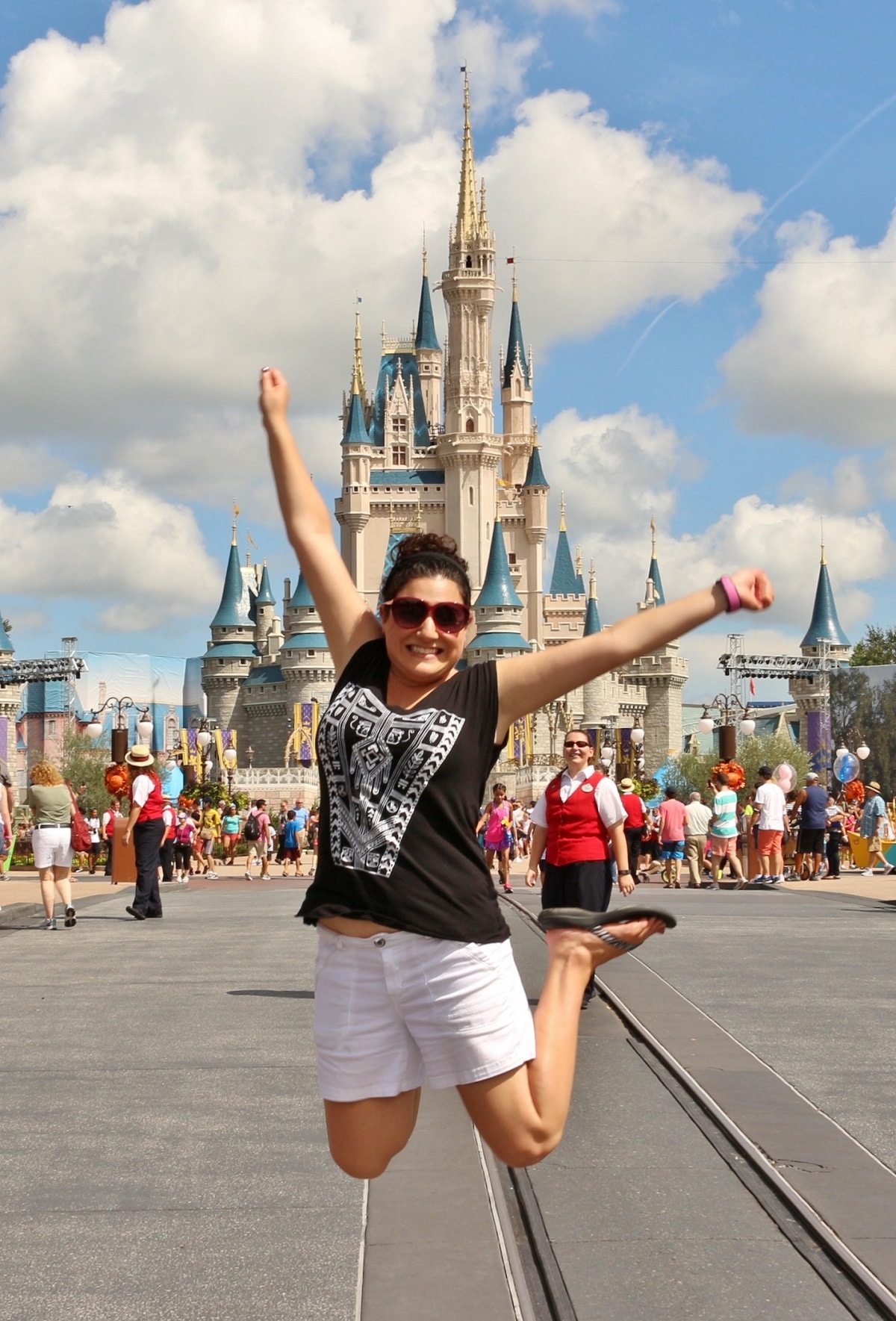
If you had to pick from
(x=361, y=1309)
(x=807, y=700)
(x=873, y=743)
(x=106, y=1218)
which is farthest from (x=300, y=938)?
(x=807, y=700)

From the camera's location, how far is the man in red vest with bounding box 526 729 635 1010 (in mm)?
8156

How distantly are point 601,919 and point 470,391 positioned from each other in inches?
3796

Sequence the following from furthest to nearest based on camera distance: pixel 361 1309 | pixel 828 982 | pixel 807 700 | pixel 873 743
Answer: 1. pixel 807 700
2. pixel 873 743
3. pixel 828 982
4. pixel 361 1309

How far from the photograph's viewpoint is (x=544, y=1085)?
10.3ft

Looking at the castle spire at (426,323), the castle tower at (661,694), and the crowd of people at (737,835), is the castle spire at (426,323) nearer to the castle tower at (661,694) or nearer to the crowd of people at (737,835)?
the castle tower at (661,694)

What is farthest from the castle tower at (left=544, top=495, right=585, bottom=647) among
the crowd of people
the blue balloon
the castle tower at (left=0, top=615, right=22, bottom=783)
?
the crowd of people

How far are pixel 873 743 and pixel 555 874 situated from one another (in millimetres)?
67956

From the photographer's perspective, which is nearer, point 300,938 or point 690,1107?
point 690,1107

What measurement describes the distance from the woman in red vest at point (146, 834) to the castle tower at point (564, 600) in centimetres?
8775

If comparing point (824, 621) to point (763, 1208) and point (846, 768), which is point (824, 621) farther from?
point (763, 1208)

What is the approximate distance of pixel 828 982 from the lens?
8.95 metres

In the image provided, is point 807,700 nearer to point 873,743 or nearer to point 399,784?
point 873,743

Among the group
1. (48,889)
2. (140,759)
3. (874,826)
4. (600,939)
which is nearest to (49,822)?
(48,889)

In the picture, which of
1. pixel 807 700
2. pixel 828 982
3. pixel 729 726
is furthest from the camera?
pixel 807 700
